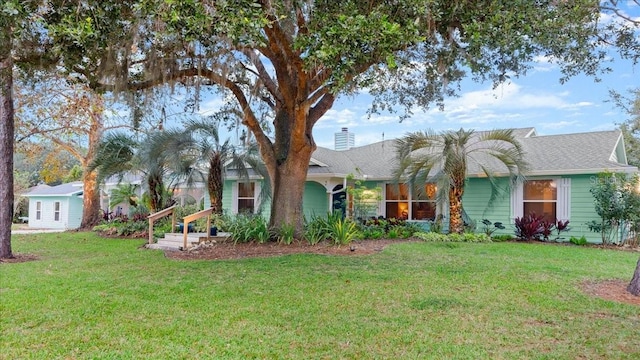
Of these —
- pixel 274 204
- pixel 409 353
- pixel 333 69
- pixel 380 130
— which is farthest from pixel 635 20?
pixel 380 130

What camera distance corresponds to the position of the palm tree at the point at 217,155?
42.3 feet

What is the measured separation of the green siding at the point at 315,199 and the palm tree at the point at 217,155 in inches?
107

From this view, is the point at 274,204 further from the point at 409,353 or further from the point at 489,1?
the point at 409,353

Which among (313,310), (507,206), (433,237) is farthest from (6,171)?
(507,206)

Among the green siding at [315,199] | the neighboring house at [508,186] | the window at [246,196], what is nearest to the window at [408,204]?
the neighboring house at [508,186]

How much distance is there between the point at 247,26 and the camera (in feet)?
17.6

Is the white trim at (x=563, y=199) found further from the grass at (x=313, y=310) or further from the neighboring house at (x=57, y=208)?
the neighboring house at (x=57, y=208)

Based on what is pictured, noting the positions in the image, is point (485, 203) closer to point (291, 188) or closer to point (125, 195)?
point (291, 188)

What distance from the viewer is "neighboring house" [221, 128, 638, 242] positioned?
1234 cm

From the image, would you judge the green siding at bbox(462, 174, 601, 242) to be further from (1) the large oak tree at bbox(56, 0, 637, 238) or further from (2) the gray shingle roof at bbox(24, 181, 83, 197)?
(2) the gray shingle roof at bbox(24, 181, 83, 197)

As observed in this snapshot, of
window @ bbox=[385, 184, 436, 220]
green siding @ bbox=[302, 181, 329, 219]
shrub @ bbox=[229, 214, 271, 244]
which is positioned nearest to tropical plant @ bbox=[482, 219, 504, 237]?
window @ bbox=[385, 184, 436, 220]

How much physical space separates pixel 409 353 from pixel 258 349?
1323 mm

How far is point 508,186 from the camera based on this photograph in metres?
13.3

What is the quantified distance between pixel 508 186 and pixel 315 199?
6.92 metres
